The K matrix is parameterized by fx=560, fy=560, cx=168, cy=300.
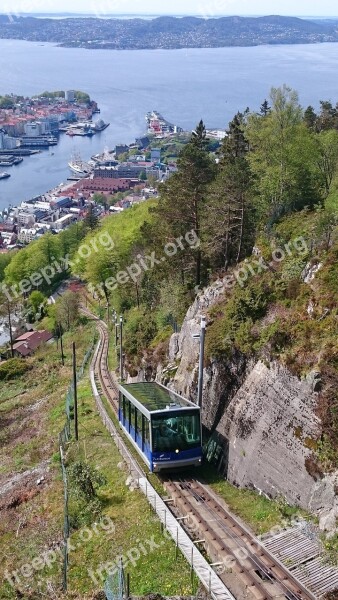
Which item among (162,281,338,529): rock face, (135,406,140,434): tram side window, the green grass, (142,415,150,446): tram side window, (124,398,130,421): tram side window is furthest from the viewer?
(124,398,130,421): tram side window

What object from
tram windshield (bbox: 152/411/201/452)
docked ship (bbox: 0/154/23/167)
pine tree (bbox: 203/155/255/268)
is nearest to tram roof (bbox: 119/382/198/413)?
tram windshield (bbox: 152/411/201/452)

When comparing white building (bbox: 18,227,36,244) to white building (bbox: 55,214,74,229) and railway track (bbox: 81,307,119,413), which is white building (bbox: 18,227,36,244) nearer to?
white building (bbox: 55,214,74,229)

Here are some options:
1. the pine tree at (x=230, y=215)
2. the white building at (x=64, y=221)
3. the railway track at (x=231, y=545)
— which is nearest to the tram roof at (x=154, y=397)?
the railway track at (x=231, y=545)

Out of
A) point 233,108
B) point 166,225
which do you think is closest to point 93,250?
point 166,225

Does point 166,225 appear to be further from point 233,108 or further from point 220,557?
point 233,108

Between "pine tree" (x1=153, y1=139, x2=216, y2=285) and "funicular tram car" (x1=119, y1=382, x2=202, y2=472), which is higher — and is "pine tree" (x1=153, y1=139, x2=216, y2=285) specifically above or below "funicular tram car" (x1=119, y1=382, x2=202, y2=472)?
above

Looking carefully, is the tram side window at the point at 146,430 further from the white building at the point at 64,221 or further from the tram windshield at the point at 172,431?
the white building at the point at 64,221
